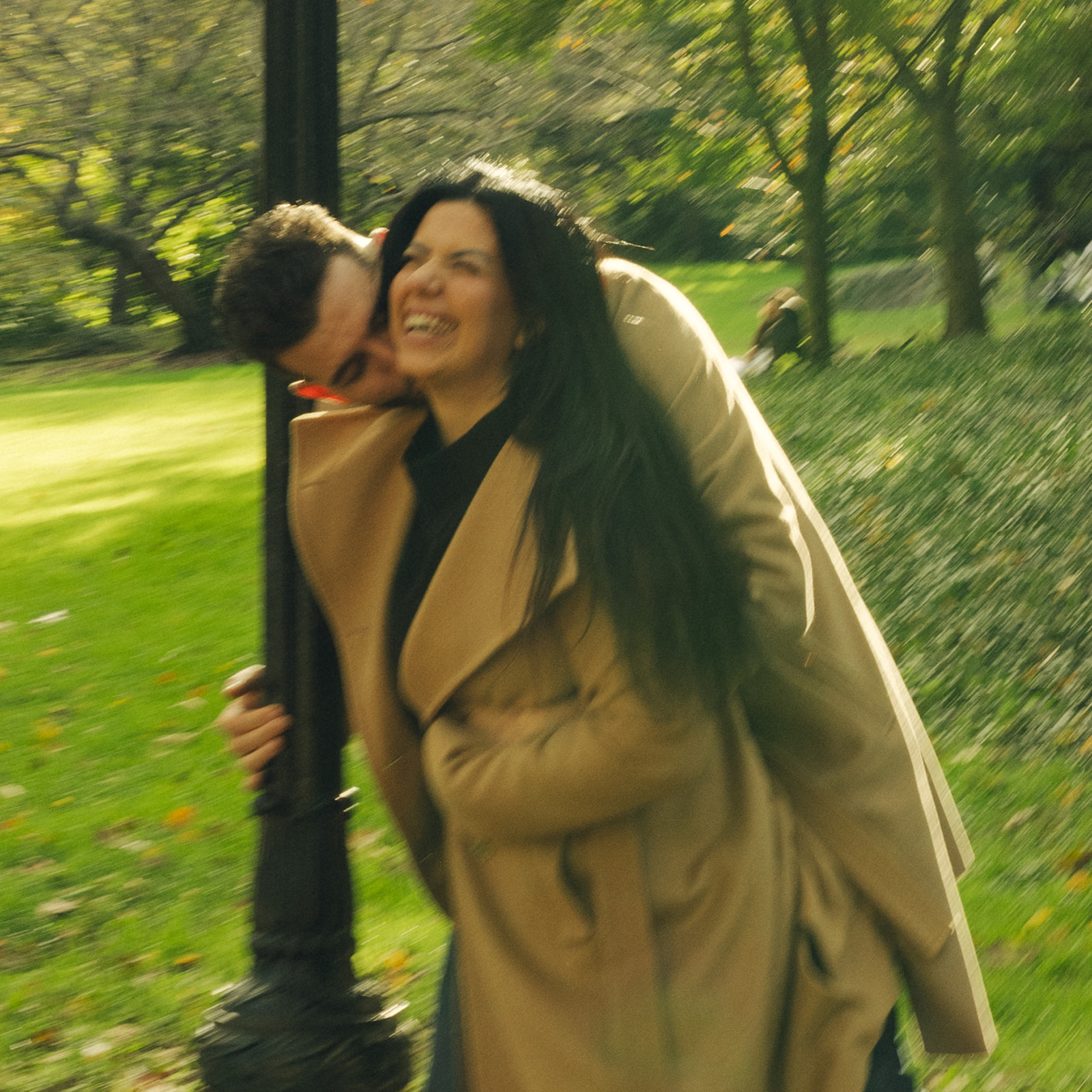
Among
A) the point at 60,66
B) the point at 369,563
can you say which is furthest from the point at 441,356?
the point at 60,66

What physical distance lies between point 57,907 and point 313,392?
3.23 metres

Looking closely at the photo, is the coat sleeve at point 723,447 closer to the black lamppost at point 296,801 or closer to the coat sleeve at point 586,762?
the coat sleeve at point 586,762

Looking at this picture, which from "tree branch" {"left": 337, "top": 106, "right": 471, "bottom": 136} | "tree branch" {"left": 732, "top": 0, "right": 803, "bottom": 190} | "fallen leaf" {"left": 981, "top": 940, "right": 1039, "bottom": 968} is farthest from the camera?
"tree branch" {"left": 337, "top": 106, "right": 471, "bottom": 136}

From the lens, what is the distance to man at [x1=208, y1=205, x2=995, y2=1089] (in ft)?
5.97

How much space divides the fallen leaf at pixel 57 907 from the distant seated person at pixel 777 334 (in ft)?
35.9

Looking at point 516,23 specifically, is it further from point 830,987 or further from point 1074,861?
point 830,987

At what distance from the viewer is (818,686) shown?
187cm

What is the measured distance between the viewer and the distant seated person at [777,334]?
1483cm

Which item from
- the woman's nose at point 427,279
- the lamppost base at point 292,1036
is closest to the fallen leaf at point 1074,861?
the lamppost base at point 292,1036

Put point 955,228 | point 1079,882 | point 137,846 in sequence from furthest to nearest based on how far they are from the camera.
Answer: point 955,228, point 137,846, point 1079,882

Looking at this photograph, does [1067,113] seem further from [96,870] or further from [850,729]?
[850,729]

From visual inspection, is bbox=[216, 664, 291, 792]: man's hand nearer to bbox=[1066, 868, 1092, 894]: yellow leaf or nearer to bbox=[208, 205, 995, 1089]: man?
bbox=[208, 205, 995, 1089]: man

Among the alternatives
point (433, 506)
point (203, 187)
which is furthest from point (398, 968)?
point (203, 187)

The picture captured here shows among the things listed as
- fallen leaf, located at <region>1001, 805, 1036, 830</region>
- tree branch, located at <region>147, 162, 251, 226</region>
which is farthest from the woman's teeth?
tree branch, located at <region>147, 162, 251, 226</region>
